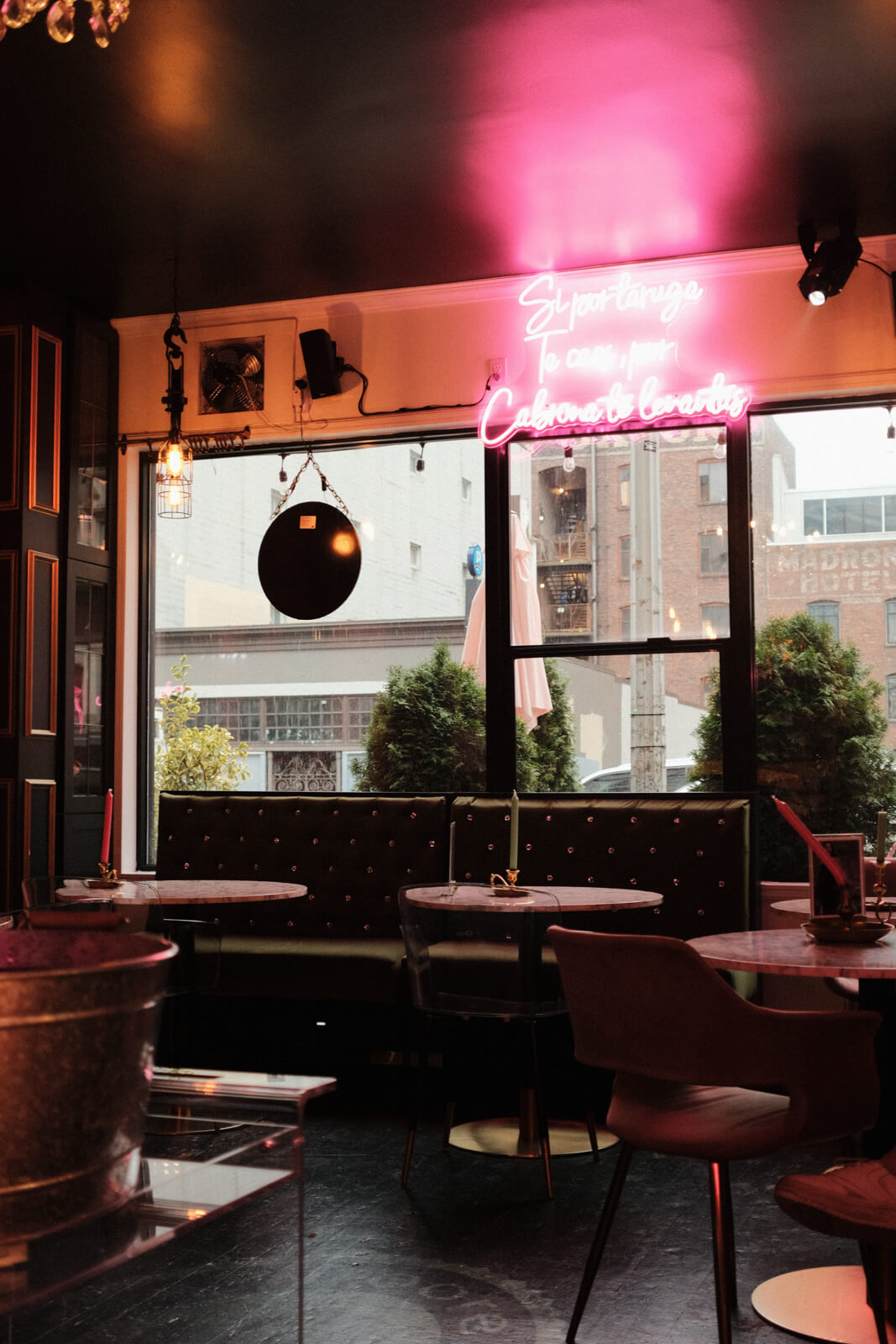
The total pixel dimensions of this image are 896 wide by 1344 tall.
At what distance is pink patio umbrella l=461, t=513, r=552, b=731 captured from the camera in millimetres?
5926

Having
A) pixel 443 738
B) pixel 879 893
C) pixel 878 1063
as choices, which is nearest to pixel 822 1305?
pixel 878 1063

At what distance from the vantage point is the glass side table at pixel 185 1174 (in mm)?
774

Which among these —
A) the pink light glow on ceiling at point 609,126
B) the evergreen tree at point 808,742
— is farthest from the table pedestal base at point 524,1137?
the pink light glow on ceiling at point 609,126

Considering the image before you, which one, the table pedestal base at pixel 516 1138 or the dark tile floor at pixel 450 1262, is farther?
the table pedestal base at pixel 516 1138

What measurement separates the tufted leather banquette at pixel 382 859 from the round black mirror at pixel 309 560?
1072 mm

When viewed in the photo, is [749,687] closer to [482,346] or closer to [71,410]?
[482,346]

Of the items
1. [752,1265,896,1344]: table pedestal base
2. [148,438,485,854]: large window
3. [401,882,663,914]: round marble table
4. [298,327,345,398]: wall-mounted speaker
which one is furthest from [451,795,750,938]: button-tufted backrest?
[298,327,345,398]: wall-mounted speaker

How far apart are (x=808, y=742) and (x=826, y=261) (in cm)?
204

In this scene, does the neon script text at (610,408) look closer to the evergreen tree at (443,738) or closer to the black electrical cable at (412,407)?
the black electrical cable at (412,407)

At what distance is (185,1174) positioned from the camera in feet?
3.23

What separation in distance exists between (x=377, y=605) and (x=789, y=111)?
2932mm

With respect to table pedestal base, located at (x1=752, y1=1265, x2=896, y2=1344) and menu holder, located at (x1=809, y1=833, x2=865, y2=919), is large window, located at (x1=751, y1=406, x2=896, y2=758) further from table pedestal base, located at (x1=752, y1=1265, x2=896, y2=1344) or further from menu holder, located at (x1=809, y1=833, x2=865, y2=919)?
table pedestal base, located at (x1=752, y1=1265, x2=896, y2=1344)

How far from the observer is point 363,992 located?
493 centimetres

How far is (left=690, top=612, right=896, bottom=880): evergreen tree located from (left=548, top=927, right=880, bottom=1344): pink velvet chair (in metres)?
3.03
